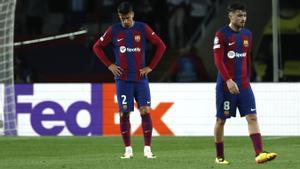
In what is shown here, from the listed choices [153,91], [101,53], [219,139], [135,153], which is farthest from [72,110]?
[219,139]

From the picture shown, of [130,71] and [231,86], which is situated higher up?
[130,71]

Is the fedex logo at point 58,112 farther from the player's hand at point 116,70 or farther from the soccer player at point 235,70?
the soccer player at point 235,70

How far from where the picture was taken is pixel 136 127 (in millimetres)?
21641

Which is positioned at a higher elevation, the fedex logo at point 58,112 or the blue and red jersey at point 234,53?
the blue and red jersey at point 234,53

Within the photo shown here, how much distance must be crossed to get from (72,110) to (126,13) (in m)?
8.14

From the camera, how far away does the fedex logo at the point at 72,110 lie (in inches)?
854

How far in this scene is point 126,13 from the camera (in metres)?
14.0

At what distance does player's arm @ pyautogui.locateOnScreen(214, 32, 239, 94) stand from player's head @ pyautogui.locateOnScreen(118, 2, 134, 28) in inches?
66.9

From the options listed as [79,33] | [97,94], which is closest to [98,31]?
[79,33]

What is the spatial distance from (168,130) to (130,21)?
7.59 m

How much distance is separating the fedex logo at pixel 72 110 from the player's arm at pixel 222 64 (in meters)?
8.88

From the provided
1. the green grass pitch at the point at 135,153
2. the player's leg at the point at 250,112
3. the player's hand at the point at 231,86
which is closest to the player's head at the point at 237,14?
the player's hand at the point at 231,86

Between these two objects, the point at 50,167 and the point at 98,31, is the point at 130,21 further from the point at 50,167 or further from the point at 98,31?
the point at 98,31

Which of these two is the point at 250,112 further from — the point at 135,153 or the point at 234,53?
the point at 135,153
